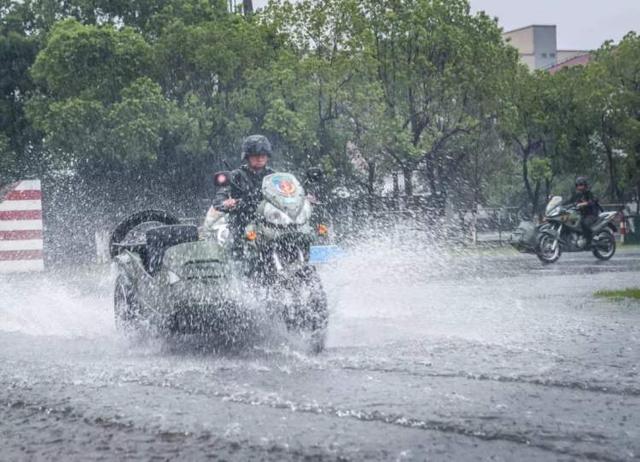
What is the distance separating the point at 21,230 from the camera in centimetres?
2122

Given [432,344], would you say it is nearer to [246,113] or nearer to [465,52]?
[246,113]

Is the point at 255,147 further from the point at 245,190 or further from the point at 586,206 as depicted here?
the point at 586,206

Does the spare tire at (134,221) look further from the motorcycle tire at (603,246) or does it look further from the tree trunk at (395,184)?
the tree trunk at (395,184)

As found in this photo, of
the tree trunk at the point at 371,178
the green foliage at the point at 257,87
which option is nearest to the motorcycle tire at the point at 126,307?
the green foliage at the point at 257,87

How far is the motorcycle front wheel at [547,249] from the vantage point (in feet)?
66.5

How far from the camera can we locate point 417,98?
3688 centimetres

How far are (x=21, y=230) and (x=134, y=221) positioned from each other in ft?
41.0

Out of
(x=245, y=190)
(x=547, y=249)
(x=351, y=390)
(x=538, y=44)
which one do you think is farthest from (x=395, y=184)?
(x=538, y=44)

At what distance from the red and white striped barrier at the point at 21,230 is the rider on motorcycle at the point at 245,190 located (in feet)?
43.6

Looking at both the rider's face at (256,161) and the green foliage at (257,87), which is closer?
the rider's face at (256,161)

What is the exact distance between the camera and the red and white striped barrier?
21016 millimetres

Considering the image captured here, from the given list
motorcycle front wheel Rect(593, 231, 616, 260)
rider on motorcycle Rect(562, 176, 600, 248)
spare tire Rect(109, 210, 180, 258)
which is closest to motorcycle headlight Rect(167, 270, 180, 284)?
spare tire Rect(109, 210, 180, 258)

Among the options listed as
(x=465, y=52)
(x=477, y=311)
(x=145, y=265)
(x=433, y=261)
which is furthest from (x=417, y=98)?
(x=145, y=265)

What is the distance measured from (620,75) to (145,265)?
39.1 meters
